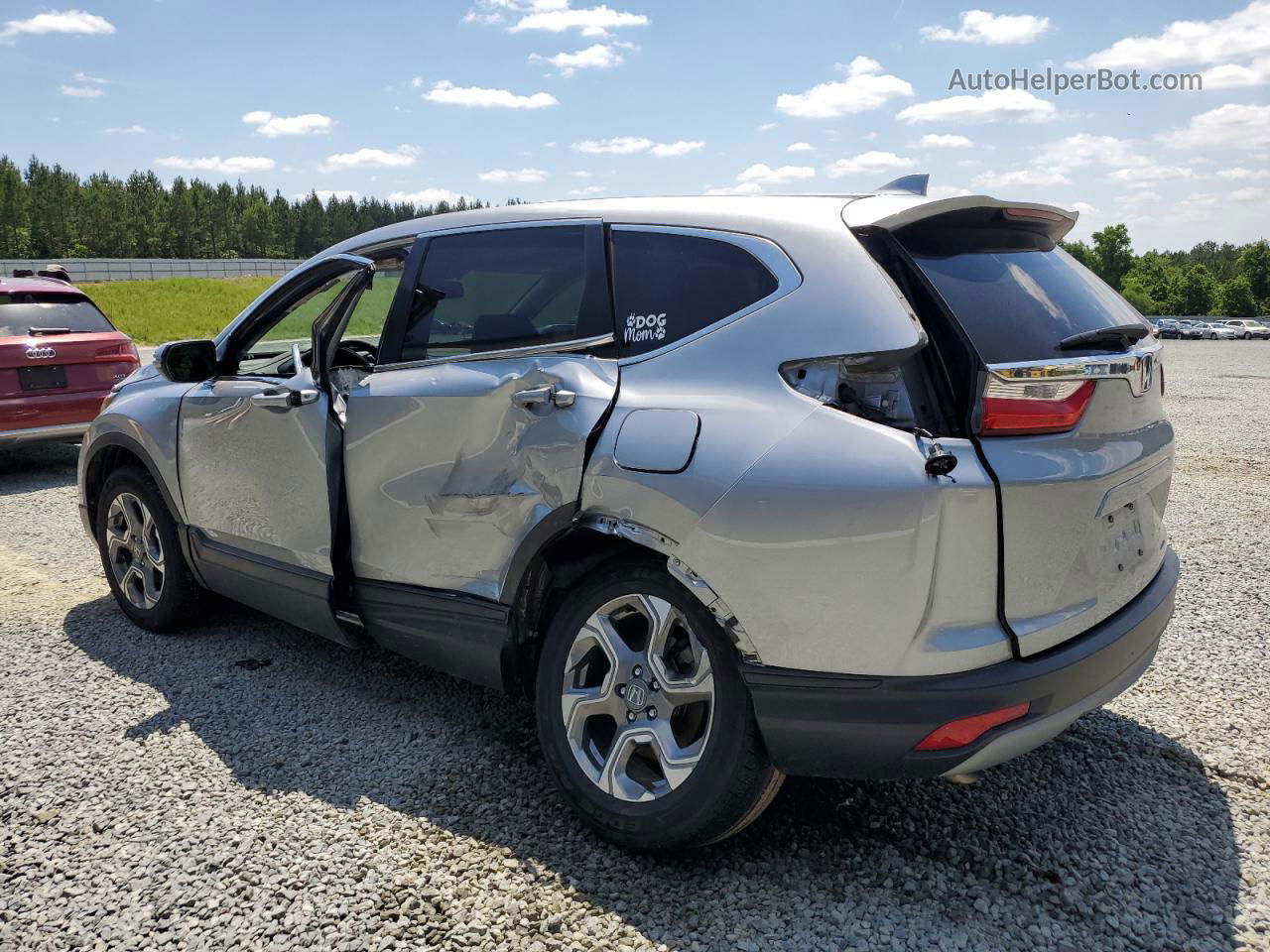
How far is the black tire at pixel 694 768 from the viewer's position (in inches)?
100

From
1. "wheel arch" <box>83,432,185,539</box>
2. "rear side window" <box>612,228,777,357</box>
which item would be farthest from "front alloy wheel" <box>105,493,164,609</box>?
"rear side window" <box>612,228,777,357</box>

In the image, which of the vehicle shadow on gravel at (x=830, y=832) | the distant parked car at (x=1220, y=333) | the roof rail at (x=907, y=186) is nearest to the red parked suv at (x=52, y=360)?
the vehicle shadow on gravel at (x=830, y=832)

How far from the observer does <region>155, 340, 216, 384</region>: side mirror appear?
4.23 metres

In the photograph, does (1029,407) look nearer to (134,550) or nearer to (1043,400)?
(1043,400)

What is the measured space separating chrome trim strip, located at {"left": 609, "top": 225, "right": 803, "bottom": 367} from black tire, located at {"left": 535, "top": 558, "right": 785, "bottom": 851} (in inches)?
24.8

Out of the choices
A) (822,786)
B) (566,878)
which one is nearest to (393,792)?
(566,878)

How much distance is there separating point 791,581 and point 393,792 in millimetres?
1620

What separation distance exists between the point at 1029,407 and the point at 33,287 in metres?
9.51

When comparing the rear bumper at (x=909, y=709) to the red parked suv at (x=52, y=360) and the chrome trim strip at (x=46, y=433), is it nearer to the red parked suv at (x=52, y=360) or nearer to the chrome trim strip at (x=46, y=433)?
the chrome trim strip at (x=46, y=433)

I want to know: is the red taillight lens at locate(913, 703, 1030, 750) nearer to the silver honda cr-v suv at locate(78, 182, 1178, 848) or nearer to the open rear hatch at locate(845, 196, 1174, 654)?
the silver honda cr-v suv at locate(78, 182, 1178, 848)

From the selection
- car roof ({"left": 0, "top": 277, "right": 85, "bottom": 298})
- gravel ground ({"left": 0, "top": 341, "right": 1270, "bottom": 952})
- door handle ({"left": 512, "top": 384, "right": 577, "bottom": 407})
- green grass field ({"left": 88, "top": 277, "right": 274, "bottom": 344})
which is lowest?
gravel ground ({"left": 0, "top": 341, "right": 1270, "bottom": 952})

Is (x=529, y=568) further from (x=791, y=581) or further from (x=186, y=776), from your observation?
(x=186, y=776)

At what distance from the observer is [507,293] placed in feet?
10.7

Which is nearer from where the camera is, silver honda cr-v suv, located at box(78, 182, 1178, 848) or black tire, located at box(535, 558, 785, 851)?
silver honda cr-v suv, located at box(78, 182, 1178, 848)
